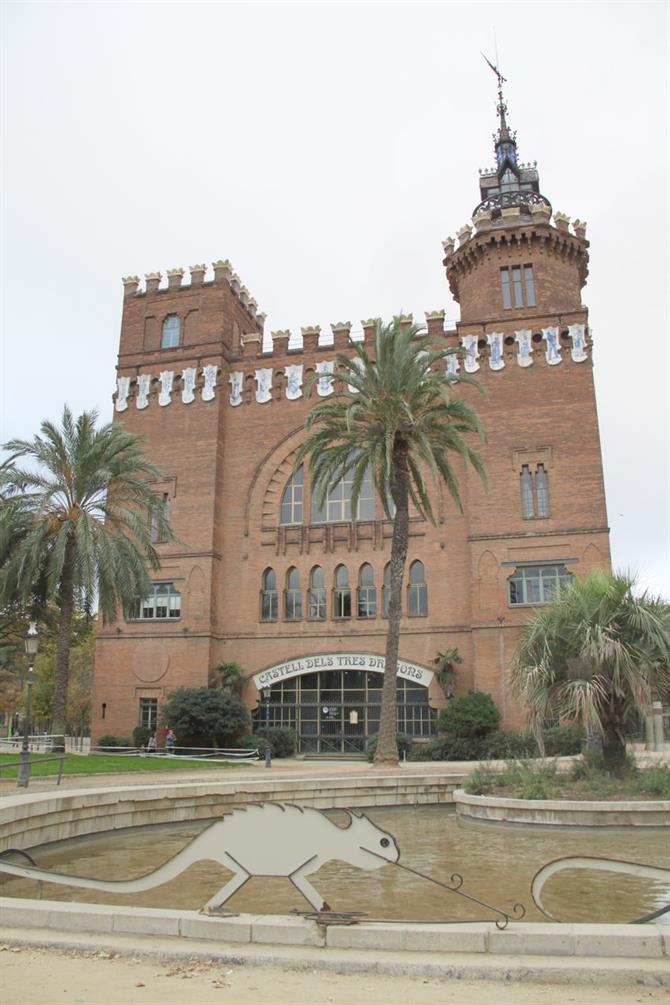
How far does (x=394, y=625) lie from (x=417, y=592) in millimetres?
8839

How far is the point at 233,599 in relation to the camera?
36.1 m

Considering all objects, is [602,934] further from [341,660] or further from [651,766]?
[341,660]

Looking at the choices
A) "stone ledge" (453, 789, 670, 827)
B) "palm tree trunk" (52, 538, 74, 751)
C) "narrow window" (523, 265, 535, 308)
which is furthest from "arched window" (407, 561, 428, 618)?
"stone ledge" (453, 789, 670, 827)

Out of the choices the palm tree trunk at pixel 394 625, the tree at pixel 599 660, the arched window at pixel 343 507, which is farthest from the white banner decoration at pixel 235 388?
the tree at pixel 599 660

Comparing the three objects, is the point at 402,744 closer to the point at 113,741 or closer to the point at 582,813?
the point at 113,741

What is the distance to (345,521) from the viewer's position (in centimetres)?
3609

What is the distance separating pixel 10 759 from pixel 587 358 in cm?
2556

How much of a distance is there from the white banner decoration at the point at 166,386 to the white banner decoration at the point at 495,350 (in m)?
14.5

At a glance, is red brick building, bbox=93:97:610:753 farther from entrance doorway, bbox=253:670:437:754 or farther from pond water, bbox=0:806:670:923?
pond water, bbox=0:806:670:923

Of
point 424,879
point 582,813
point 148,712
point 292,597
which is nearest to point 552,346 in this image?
point 292,597

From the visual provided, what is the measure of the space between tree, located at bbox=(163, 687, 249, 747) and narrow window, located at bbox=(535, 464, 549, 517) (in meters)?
14.0

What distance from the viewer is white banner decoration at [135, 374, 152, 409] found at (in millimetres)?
39406

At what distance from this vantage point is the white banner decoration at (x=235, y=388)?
127 ft

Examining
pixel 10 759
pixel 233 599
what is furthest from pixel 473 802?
pixel 233 599
